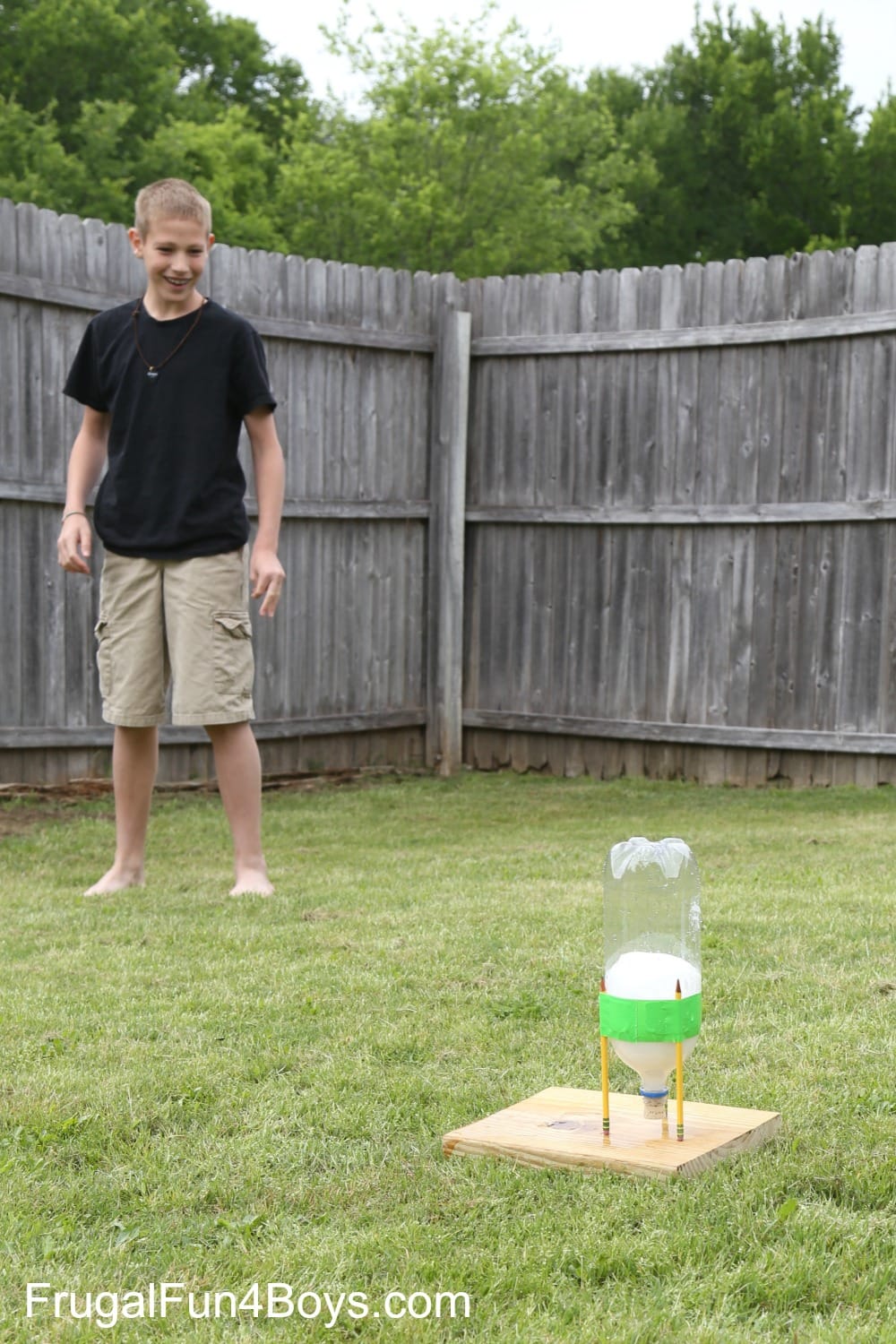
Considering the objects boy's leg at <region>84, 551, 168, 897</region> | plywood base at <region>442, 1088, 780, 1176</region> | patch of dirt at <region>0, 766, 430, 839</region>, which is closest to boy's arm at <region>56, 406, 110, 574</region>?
boy's leg at <region>84, 551, 168, 897</region>

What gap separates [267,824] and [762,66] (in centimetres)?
2596

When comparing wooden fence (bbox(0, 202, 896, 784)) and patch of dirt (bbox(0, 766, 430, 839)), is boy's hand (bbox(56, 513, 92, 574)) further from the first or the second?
wooden fence (bbox(0, 202, 896, 784))

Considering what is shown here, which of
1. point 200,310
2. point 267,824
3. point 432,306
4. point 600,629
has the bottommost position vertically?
point 267,824

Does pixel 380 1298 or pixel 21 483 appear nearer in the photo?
pixel 380 1298

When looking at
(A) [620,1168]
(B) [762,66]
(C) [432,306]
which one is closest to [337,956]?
(A) [620,1168]

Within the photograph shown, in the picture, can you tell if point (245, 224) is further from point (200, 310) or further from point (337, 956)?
point (337, 956)

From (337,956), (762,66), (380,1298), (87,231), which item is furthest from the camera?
(762,66)

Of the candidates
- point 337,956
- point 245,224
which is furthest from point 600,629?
point 245,224

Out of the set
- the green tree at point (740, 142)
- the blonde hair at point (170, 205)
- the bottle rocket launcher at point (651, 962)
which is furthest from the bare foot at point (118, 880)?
the green tree at point (740, 142)

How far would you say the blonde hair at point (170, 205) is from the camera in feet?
13.4

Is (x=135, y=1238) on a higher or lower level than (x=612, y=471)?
lower

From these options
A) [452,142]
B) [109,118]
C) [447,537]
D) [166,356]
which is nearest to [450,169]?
[452,142]

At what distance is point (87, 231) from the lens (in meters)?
6.58

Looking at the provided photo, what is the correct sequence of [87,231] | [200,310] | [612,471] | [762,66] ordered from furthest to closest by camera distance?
[762,66] → [612,471] → [87,231] → [200,310]
